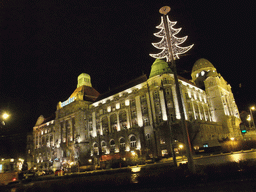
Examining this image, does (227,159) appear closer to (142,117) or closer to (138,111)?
(142,117)

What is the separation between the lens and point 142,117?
2479 inches

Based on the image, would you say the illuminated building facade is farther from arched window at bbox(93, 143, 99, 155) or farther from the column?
arched window at bbox(93, 143, 99, 155)

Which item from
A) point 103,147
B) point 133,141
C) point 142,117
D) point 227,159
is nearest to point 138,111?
point 142,117

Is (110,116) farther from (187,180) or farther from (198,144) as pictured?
(187,180)

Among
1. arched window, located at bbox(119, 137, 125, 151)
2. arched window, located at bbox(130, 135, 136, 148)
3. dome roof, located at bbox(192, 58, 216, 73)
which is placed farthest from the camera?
dome roof, located at bbox(192, 58, 216, 73)

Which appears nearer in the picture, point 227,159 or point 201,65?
point 227,159

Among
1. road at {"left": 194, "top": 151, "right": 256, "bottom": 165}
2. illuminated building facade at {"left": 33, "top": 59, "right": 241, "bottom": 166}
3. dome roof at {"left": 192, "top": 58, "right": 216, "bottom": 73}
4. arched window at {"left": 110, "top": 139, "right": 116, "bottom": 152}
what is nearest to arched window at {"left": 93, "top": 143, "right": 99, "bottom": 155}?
illuminated building facade at {"left": 33, "top": 59, "right": 241, "bottom": 166}

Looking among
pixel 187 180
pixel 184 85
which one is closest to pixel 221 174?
pixel 187 180

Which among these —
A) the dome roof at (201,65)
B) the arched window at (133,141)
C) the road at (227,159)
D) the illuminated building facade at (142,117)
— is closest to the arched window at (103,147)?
the illuminated building facade at (142,117)

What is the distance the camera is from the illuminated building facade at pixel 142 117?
56.7 meters

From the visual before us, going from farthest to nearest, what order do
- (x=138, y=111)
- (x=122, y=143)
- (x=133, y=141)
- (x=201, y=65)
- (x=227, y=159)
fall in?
(x=201, y=65) → (x=122, y=143) → (x=138, y=111) → (x=133, y=141) → (x=227, y=159)

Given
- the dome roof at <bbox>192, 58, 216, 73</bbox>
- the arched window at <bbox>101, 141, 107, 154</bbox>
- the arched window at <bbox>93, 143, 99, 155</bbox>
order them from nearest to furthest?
the arched window at <bbox>101, 141, 107, 154</bbox>, the arched window at <bbox>93, 143, 99, 155</bbox>, the dome roof at <bbox>192, 58, 216, 73</bbox>

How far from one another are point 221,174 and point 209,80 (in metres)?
67.6

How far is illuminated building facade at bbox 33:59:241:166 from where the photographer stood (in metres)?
56.7
